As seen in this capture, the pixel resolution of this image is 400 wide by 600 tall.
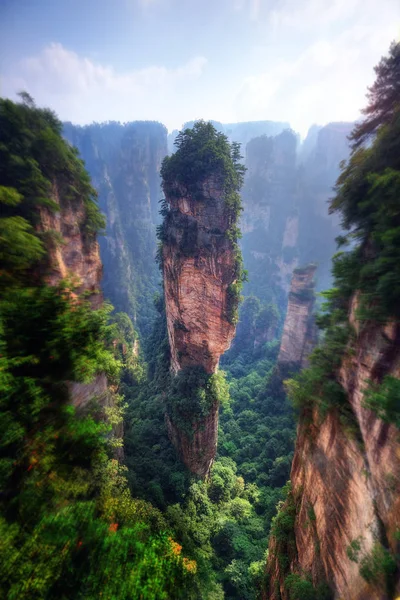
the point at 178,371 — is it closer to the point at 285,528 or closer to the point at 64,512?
the point at 285,528

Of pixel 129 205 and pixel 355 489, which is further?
pixel 129 205

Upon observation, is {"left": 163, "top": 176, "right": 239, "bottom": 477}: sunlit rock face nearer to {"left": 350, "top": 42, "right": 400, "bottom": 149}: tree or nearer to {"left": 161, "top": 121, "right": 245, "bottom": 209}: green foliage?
{"left": 161, "top": 121, "right": 245, "bottom": 209}: green foliage

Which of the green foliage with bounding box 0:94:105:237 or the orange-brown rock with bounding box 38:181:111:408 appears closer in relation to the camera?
the green foliage with bounding box 0:94:105:237

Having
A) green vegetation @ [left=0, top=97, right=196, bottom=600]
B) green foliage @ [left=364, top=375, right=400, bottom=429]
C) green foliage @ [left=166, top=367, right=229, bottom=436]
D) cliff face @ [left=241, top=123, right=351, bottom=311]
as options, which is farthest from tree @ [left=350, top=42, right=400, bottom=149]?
cliff face @ [left=241, top=123, right=351, bottom=311]

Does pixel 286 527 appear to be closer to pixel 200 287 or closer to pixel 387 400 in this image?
pixel 387 400

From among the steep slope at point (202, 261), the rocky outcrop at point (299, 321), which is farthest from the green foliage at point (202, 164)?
the rocky outcrop at point (299, 321)

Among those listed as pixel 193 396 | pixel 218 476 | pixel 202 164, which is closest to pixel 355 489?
pixel 193 396

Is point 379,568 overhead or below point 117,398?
overhead
